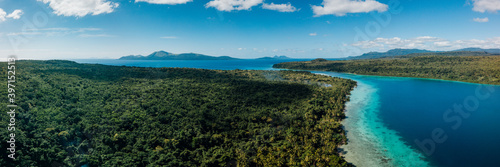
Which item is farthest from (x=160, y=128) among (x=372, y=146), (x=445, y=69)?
(x=445, y=69)

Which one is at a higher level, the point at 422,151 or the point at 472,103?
the point at 472,103

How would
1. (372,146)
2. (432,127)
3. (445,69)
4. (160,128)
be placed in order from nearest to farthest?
(372,146) < (160,128) < (432,127) < (445,69)

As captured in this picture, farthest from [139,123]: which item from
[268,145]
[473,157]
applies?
[473,157]

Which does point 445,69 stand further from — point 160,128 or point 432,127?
point 160,128

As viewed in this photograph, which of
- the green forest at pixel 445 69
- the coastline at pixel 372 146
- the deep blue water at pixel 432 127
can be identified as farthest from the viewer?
the green forest at pixel 445 69

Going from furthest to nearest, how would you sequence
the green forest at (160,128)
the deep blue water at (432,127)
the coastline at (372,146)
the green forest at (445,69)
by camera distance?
the green forest at (445,69) < the deep blue water at (432,127) < the coastline at (372,146) < the green forest at (160,128)

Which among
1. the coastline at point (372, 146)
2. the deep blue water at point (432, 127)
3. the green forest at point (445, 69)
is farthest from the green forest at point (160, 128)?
the green forest at point (445, 69)

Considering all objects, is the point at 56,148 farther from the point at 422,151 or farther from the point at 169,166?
the point at 422,151

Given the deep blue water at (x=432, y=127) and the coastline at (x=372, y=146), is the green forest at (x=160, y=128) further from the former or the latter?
the deep blue water at (x=432, y=127)

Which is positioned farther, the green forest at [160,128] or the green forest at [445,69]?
the green forest at [445,69]
